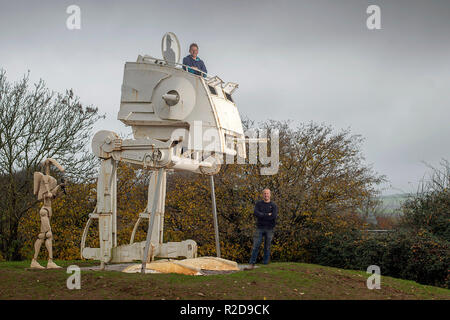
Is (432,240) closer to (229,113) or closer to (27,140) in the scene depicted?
(229,113)

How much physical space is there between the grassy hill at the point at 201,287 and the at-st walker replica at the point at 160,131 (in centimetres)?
165

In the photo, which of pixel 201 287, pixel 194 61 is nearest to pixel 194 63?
pixel 194 61

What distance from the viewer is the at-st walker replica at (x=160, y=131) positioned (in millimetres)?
11133

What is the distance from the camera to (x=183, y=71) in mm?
11500

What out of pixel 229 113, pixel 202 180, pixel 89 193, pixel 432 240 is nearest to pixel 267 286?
pixel 229 113

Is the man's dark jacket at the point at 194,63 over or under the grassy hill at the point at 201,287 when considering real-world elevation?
over

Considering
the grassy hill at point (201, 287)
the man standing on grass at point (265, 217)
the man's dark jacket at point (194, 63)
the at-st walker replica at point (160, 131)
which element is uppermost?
the man's dark jacket at point (194, 63)

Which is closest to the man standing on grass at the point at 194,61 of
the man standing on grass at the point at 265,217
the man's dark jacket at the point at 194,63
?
the man's dark jacket at the point at 194,63

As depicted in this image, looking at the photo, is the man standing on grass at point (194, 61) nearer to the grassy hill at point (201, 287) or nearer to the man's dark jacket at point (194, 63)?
the man's dark jacket at point (194, 63)

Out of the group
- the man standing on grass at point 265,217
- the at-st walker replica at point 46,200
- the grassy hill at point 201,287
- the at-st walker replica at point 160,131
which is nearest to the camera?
the grassy hill at point 201,287

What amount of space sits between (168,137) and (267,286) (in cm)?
461

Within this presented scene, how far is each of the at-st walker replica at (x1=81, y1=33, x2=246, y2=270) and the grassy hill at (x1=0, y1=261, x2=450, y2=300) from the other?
165cm

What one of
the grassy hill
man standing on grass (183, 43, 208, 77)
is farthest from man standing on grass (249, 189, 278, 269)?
man standing on grass (183, 43, 208, 77)
